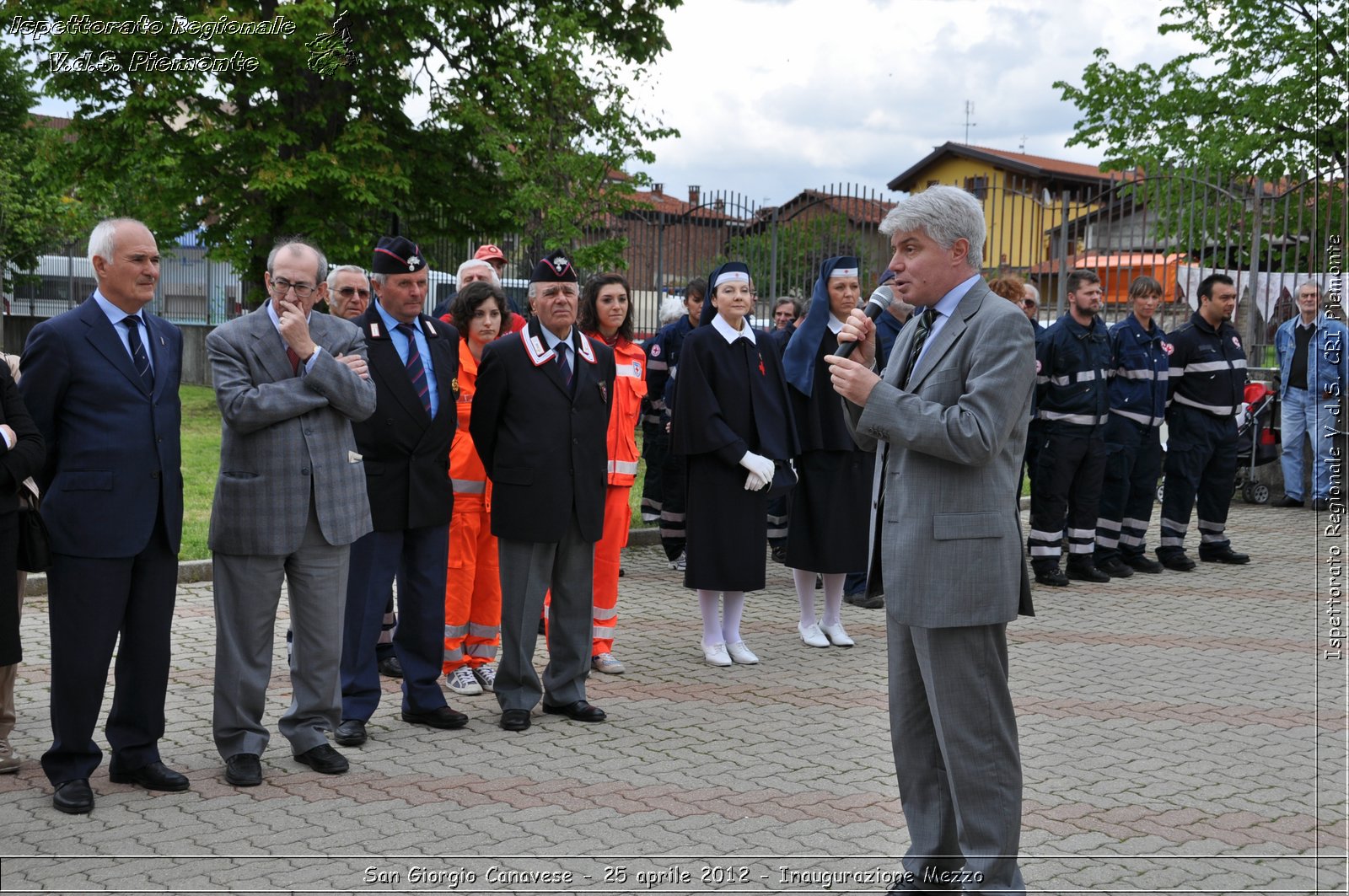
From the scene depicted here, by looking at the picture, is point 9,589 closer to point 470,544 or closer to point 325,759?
point 325,759

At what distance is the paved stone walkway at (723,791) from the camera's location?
4.32m

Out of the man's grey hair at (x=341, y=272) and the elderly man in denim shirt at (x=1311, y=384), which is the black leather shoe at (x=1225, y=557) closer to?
the elderly man in denim shirt at (x=1311, y=384)

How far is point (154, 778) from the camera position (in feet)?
16.6

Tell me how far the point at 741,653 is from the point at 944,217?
4.15 meters

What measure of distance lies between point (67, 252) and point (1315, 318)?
92.7ft

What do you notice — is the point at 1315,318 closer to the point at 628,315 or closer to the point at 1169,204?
the point at 1169,204

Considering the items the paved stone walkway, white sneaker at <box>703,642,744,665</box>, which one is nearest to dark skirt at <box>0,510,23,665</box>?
the paved stone walkway

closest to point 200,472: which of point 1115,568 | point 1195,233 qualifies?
point 1115,568

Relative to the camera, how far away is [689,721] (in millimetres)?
6195

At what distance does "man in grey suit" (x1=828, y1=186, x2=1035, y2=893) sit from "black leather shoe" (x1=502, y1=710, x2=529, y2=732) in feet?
8.58

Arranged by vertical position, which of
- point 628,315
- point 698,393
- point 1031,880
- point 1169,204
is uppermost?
point 1169,204

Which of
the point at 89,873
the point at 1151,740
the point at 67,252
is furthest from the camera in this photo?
the point at 67,252

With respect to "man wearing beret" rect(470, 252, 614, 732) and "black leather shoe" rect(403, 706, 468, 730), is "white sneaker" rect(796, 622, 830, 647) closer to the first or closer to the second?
"man wearing beret" rect(470, 252, 614, 732)

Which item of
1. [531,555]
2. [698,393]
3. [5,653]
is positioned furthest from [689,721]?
[5,653]
